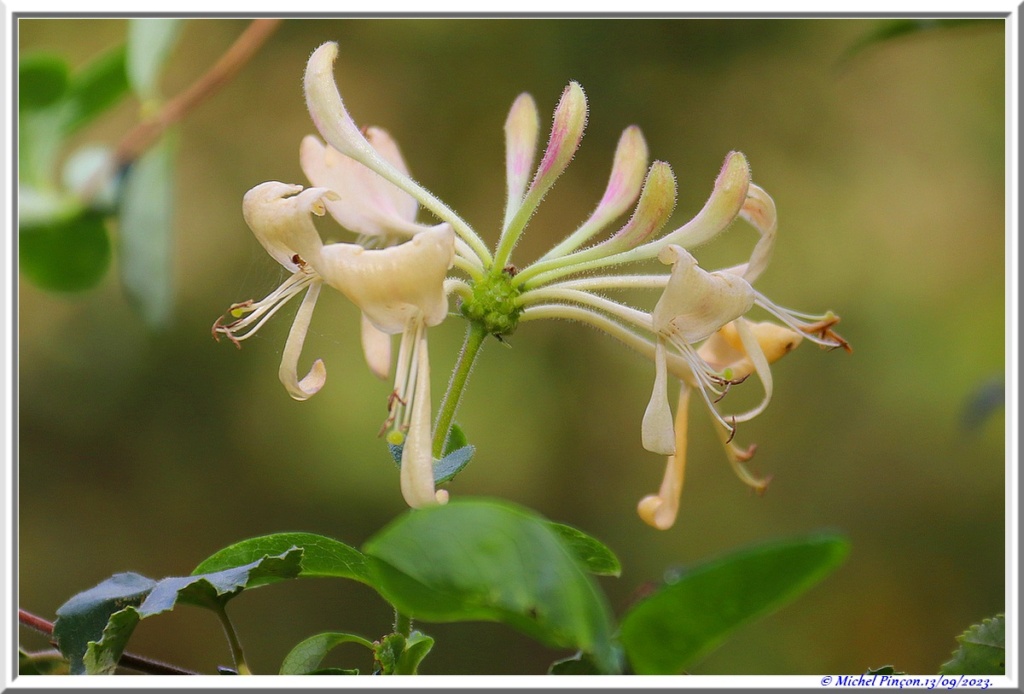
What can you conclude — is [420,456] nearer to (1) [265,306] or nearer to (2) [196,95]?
(1) [265,306]

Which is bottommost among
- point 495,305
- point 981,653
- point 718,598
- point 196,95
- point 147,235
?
point 981,653

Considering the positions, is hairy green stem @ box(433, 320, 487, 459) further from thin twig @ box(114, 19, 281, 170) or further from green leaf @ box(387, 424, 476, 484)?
thin twig @ box(114, 19, 281, 170)

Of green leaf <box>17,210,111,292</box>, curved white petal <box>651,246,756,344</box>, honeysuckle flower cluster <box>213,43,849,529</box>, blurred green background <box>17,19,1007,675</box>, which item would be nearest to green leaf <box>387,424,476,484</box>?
honeysuckle flower cluster <box>213,43,849,529</box>

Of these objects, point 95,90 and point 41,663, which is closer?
point 41,663

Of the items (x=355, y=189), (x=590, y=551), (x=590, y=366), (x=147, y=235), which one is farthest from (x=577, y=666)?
(x=590, y=366)

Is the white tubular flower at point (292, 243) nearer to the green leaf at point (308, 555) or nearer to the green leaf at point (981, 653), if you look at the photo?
the green leaf at point (308, 555)

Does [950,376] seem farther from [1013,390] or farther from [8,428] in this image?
[8,428]

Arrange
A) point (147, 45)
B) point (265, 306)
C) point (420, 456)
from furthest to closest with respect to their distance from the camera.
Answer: point (147, 45) → point (265, 306) → point (420, 456)
